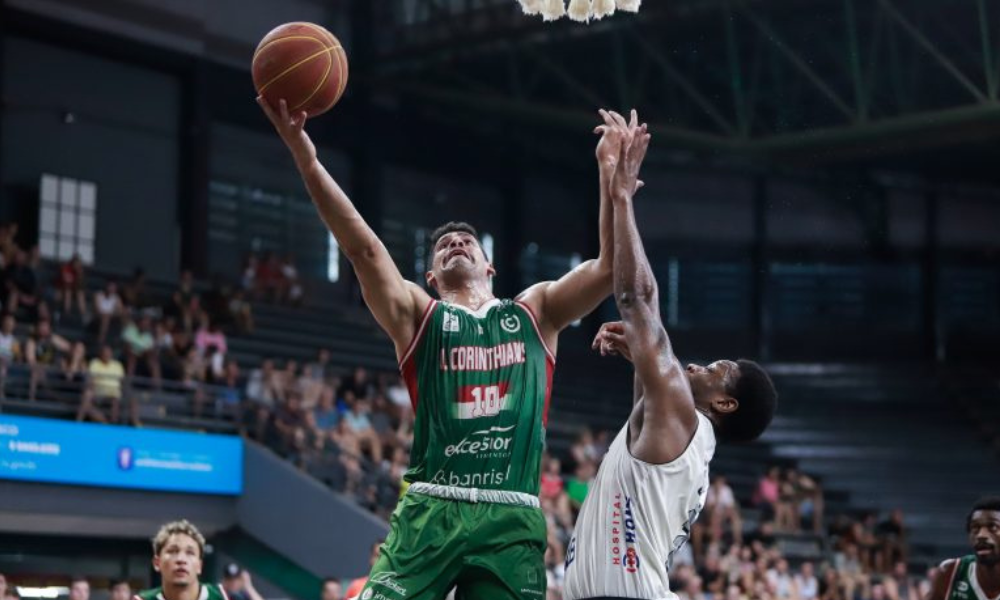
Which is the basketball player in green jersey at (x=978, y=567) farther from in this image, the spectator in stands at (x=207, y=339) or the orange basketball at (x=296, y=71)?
the spectator in stands at (x=207, y=339)

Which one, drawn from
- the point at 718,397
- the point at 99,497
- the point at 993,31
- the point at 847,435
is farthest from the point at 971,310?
the point at 718,397

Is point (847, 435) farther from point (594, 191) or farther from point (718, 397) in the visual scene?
point (718, 397)

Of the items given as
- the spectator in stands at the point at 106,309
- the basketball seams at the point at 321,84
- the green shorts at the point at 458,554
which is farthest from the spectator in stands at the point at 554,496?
the basketball seams at the point at 321,84

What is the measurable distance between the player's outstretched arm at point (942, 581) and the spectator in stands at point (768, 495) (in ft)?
47.4

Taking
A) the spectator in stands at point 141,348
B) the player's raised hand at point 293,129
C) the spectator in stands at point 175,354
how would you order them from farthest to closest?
the spectator in stands at point 175,354 → the spectator in stands at point 141,348 → the player's raised hand at point 293,129

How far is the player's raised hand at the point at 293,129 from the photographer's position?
548 cm

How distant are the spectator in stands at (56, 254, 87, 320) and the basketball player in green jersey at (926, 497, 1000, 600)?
44.3 ft

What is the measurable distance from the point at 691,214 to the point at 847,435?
6128 millimetres

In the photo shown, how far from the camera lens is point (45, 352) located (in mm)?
17547

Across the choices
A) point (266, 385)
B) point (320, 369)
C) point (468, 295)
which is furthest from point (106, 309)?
point (468, 295)

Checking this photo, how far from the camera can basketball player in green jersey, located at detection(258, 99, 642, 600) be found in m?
5.40

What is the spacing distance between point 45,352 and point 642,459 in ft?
44.0

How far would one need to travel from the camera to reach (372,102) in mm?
27734

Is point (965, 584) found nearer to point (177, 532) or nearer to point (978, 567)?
point (978, 567)
